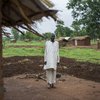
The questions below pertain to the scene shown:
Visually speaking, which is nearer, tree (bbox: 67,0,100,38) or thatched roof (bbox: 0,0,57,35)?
thatched roof (bbox: 0,0,57,35)

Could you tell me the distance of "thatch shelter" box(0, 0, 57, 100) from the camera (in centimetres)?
640

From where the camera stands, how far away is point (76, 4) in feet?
96.5

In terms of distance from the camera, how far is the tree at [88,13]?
28016mm

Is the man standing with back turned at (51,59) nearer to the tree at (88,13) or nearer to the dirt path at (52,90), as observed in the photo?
the dirt path at (52,90)

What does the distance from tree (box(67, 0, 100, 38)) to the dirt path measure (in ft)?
41.7

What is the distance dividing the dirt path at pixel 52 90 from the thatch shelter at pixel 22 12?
453 cm

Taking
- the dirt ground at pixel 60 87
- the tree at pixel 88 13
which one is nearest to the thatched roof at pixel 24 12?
the dirt ground at pixel 60 87

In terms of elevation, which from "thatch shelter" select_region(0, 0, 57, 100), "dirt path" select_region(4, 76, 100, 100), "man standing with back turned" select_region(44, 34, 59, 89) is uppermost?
"thatch shelter" select_region(0, 0, 57, 100)

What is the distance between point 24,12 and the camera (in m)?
6.78

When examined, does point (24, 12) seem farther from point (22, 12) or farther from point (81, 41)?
point (81, 41)

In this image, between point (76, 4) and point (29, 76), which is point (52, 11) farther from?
point (76, 4)

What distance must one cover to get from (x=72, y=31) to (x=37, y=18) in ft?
279

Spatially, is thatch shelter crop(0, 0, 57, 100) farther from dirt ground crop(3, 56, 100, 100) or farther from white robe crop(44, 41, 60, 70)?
white robe crop(44, 41, 60, 70)

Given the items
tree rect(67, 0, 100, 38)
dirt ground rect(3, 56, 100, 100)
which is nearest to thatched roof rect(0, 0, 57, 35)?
dirt ground rect(3, 56, 100, 100)
